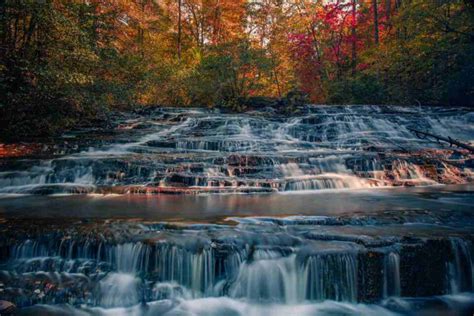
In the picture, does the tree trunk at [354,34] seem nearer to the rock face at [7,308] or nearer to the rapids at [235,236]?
the rapids at [235,236]

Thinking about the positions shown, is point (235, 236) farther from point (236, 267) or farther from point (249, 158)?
point (249, 158)

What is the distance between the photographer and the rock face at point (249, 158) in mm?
8781

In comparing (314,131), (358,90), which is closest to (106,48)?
(314,131)

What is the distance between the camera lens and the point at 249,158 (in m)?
9.91

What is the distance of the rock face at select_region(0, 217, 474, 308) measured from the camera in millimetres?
4238

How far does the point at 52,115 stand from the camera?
11.8 metres

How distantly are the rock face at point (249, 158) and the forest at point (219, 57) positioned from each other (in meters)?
1.90

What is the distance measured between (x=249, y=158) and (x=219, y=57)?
10700mm

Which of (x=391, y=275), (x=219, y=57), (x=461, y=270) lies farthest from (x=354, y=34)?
(x=391, y=275)

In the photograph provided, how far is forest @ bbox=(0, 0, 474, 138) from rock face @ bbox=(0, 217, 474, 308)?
6.94 metres

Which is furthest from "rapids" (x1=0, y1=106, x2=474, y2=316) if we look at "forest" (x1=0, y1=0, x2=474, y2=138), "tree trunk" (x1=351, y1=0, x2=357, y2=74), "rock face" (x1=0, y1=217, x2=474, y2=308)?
"tree trunk" (x1=351, y1=0, x2=357, y2=74)

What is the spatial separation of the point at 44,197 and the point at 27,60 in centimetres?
455

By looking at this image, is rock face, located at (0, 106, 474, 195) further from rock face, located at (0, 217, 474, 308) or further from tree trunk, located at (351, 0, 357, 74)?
tree trunk, located at (351, 0, 357, 74)

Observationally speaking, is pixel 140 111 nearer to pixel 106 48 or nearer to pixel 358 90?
pixel 106 48
